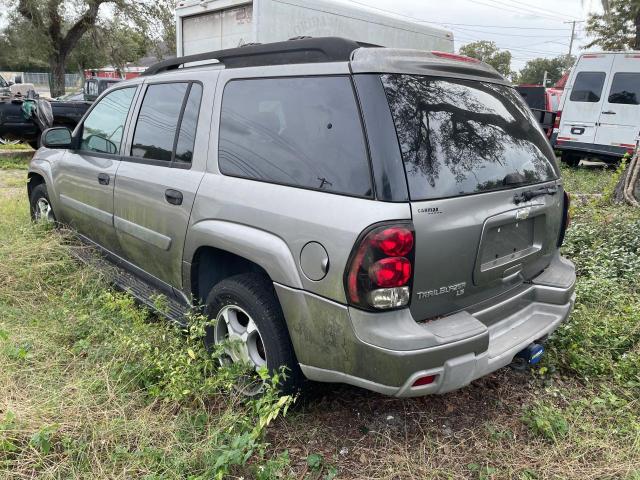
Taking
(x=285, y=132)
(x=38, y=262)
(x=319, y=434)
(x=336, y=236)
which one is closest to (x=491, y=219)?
(x=336, y=236)

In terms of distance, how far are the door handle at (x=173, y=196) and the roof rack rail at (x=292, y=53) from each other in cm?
80

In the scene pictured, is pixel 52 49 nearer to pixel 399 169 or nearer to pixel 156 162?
pixel 156 162

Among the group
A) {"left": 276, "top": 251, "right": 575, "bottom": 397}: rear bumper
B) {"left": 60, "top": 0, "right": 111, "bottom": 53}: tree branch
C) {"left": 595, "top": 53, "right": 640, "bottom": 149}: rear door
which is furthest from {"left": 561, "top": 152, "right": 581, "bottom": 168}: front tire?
{"left": 60, "top": 0, "right": 111, "bottom": 53}: tree branch

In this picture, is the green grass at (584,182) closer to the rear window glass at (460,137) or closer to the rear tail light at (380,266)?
the rear window glass at (460,137)

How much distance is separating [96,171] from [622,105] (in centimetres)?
1136

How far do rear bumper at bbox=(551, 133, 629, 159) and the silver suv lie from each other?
9.73 m

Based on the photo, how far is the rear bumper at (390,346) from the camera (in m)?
2.15

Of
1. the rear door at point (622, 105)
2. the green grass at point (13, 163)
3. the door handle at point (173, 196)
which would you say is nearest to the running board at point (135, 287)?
the door handle at point (173, 196)

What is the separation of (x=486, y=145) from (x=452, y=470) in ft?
5.23

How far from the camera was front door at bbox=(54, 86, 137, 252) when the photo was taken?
3.89 metres

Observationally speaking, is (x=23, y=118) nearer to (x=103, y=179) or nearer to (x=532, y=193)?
(x=103, y=179)

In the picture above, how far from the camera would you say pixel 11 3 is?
20.5 meters

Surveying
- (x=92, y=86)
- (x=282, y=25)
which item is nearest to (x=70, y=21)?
(x=92, y=86)

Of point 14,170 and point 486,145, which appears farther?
point 14,170
